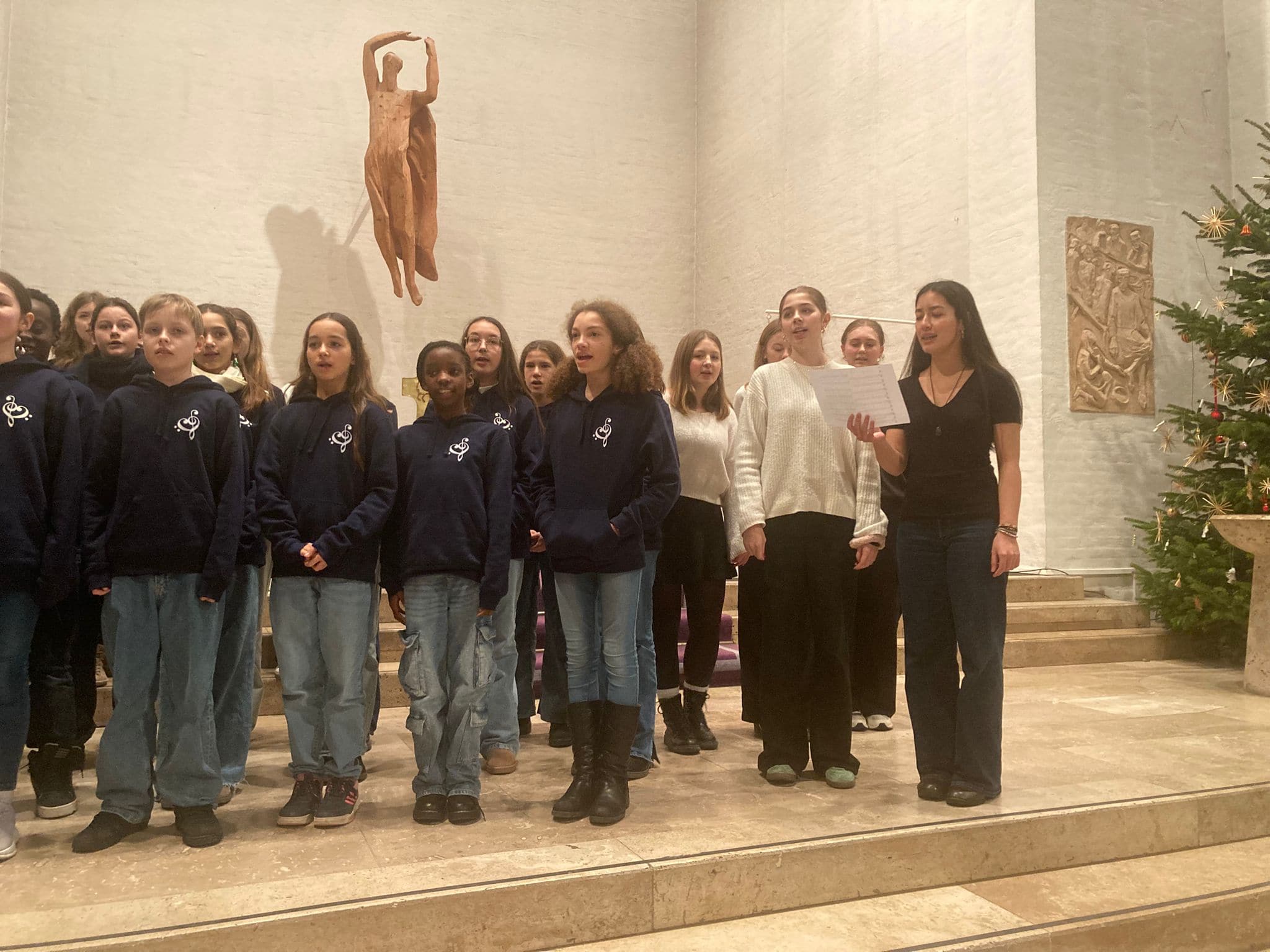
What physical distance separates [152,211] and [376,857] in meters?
7.49

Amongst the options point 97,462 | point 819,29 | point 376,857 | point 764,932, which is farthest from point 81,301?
point 819,29

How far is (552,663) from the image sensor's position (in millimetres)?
3689

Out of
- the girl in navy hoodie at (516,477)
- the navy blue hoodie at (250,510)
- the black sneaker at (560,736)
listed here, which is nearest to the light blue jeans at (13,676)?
the navy blue hoodie at (250,510)

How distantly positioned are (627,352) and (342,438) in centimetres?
87

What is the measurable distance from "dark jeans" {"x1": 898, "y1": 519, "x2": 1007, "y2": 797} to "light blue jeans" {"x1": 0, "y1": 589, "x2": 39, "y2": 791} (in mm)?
2470

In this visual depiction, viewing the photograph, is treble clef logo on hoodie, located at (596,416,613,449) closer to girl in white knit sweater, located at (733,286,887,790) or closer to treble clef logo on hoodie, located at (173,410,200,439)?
girl in white knit sweater, located at (733,286,887,790)

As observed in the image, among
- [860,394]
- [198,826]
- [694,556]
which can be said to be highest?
[860,394]

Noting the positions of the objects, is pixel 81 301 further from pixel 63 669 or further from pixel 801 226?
pixel 801 226

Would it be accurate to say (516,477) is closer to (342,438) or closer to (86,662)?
(342,438)

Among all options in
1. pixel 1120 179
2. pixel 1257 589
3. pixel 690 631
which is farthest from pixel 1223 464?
pixel 690 631

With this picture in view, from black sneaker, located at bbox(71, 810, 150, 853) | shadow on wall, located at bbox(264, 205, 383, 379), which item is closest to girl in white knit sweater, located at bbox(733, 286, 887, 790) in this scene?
black sneaker, located at bbox(71, 810, 150, 853)

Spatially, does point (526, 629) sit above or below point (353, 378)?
below

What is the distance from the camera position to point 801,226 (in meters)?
9.02

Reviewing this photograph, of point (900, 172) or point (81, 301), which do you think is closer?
point (81, 301)
